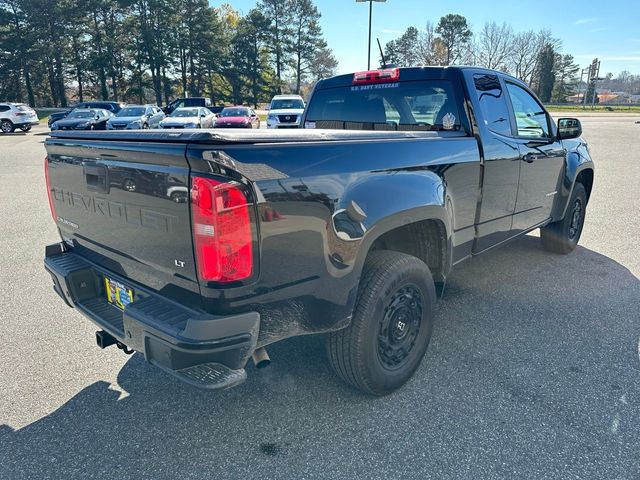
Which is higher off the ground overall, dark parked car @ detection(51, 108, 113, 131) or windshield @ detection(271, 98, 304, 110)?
windshield @ detection(271, 98, 304, 110)

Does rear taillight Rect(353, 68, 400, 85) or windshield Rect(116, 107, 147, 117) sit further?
windshield Rect(116, 107, 147, 117)

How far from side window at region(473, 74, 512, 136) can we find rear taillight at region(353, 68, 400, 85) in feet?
2.09

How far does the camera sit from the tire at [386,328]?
249 cm

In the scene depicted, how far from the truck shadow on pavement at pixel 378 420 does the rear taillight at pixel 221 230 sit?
103 cm

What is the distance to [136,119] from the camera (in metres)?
22.6

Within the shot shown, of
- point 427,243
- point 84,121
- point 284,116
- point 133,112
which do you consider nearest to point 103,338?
point 427,243

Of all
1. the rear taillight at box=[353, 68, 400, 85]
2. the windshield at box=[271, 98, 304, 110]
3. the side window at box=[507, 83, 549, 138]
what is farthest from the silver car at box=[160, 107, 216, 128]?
the side window at box=[507, 83, 549, 138]

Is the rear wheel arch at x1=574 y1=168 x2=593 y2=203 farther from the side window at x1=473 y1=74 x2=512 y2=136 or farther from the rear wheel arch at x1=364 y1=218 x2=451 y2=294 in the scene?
the rear wheel arch at x1=364 y1=218 x2=451 y2=294

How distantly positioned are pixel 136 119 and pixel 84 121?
278 centimetres

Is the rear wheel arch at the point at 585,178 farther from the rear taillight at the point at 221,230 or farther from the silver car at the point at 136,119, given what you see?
the silver car at the point at 136,119

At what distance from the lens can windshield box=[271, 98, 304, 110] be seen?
21.4 meters

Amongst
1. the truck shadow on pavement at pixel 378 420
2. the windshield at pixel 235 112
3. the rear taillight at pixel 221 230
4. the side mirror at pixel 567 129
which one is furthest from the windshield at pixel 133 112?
the rear taillight at pixel 221 230

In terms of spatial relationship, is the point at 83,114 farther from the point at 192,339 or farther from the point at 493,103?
the point at 192,339

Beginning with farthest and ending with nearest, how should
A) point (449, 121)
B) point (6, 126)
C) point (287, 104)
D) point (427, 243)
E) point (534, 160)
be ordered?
point (6, 126) < point (287, 104) < point (534, 160) < point (449, 121) < point (427, 243)
